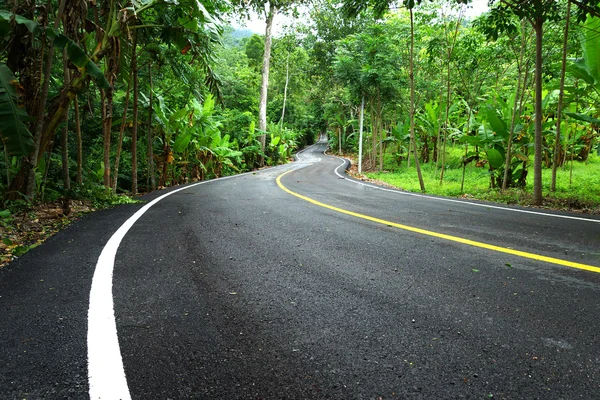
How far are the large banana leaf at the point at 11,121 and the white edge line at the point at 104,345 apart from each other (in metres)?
2.14

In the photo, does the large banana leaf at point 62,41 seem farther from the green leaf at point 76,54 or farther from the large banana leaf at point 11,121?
the large banana leaf at point 11,121

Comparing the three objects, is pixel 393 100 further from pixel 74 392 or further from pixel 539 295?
pixel 74 392

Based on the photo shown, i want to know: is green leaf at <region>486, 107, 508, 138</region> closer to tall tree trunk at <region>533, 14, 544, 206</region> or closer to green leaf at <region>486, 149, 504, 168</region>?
green leaf at <region>486, 149, 504, 168</region>

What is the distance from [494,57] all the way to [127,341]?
40.9 ft

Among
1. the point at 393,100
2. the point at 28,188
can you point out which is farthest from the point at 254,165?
the point at 28,188

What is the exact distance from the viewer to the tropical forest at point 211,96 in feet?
19.1

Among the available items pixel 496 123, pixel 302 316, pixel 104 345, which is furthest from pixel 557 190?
pixel 104 345

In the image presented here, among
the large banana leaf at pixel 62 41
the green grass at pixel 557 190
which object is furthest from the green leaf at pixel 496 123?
the large banana leaf at pixel 62 41

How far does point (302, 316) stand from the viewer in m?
2.50

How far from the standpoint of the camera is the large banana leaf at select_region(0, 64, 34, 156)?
168 inches

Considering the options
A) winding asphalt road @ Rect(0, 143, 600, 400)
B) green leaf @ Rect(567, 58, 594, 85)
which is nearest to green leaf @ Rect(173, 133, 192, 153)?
winding asphalt road @ Rect(0, 143, 600, 400)

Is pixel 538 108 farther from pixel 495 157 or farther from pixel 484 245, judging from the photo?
pixel 484 245

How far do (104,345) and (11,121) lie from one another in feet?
11.8

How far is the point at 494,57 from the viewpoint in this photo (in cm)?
1120
